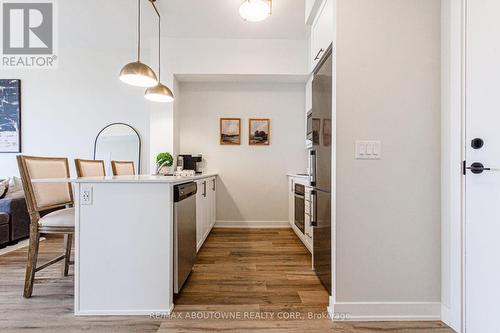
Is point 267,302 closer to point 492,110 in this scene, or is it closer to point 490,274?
point 490,274

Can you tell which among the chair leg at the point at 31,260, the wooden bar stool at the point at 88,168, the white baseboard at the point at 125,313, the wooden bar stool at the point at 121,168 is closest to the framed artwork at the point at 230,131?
the wooden bar stool at the point at 121,168

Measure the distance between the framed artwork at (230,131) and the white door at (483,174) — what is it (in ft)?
10.5

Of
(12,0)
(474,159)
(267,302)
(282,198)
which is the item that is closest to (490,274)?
(474,159)

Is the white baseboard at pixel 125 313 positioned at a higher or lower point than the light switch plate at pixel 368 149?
lower

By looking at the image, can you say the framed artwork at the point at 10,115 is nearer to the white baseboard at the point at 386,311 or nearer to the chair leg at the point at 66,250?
the chair leg at the point at 66,250

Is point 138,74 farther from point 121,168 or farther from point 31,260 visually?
point 31,260

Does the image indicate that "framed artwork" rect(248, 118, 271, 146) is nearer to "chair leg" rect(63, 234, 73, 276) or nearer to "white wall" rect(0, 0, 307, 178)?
"white wall" rect(0, 0, 307, 178)

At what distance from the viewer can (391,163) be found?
66.1 inches

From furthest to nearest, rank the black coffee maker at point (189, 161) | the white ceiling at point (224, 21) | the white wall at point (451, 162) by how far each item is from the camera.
→ the black coffee maker at point (189, 161)
the white ceiling at point (224, 21)
the white wall at point (451, 162)

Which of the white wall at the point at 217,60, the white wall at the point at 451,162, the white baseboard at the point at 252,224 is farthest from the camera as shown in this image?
the white baseboard at the point at 252,224

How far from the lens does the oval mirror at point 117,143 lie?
420 cm

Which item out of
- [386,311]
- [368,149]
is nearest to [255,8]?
[368,149]

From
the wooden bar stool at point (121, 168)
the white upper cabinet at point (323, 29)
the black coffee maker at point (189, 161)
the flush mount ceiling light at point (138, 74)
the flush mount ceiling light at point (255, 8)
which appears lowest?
the wooden bar stool at point (121, 168)

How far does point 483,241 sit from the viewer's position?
1381 mm
